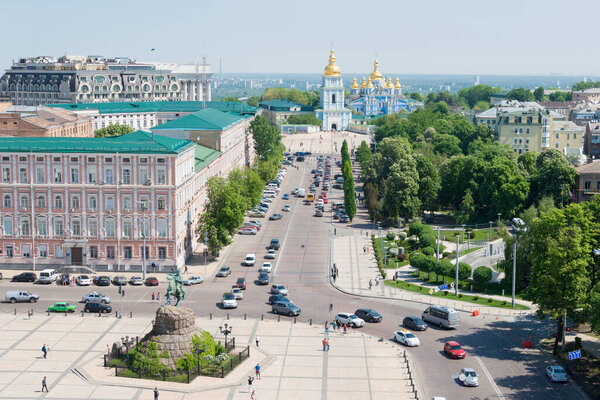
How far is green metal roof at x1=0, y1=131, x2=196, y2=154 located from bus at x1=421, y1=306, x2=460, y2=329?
32.6 metres

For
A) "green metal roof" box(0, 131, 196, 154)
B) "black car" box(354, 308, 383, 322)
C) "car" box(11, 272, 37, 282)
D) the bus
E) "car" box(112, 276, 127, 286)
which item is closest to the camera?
the bus

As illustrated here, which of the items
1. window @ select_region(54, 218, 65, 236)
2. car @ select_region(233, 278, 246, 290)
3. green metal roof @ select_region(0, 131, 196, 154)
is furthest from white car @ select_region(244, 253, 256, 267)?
window @ select_region(54, 218, 65, 236)

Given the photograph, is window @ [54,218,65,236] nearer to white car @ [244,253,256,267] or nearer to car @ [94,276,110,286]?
car @ [94,276,110,286]

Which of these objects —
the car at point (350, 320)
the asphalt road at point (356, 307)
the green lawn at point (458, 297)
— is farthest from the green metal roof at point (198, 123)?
the car at point (350, 320)

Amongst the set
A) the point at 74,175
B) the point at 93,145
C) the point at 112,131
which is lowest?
the point at 74,175

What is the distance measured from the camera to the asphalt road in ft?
189

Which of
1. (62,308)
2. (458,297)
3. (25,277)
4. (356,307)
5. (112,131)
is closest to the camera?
(62,308)

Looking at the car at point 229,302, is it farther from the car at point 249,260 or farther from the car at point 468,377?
the car at point 468,377

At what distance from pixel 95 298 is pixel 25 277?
12.6m

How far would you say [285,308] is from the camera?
241 feet

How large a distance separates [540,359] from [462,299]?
17.2 meters

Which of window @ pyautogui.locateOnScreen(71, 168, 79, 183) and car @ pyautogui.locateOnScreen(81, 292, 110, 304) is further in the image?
window @ pyautogui.locateOnScreen(71, 168, 79, 183)

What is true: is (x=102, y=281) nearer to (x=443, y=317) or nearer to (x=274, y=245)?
(x=274, y=245)

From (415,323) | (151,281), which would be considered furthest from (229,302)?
(415,323)
